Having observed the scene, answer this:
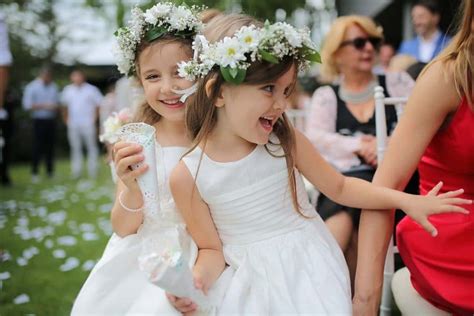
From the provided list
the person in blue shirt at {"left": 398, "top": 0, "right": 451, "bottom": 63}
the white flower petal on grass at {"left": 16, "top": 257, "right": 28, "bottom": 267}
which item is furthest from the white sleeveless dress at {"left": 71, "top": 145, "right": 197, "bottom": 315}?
the person in blue shirt at {"left": 398, "top": 0, "right": 451, "bottom": 63}

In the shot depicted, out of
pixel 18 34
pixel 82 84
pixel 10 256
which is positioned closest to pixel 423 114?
pixel 10 256

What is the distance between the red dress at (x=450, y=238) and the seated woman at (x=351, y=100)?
3.48 ft

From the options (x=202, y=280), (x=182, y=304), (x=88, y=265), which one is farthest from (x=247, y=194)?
(x=88, y=265)

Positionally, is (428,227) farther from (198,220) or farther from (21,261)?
(21,261)

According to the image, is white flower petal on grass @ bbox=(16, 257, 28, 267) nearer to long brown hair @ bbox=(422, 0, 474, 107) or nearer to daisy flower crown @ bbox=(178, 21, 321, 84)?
daisy flower crown @ bbox=(178, 21, 321, 84)

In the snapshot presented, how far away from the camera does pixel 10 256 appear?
15.3ft

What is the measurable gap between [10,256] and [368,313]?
3574mm

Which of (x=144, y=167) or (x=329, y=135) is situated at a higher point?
(x=144, y=167)

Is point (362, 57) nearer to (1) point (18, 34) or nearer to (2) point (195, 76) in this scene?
(2) point (195, 76)

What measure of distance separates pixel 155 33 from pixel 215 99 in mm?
415

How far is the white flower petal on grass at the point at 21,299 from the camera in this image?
136 inches

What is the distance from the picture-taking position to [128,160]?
1711 mm

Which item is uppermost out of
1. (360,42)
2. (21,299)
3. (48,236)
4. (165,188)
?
(360,42)

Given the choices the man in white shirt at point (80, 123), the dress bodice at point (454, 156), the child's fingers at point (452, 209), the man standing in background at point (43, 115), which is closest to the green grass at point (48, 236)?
the man in white shirt at point (80, 123)
